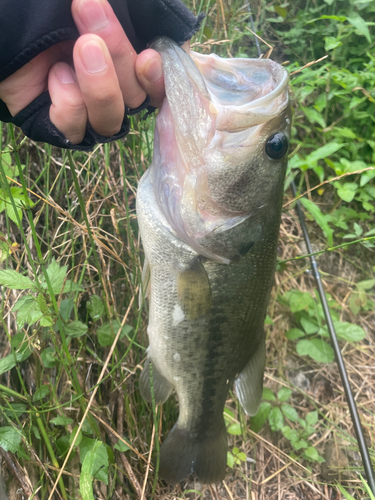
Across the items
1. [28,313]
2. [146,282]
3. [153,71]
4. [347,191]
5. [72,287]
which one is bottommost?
[347,191]

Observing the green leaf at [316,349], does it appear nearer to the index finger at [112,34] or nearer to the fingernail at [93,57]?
the index finger at [112,34]

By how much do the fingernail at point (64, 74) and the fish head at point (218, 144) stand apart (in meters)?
0.24

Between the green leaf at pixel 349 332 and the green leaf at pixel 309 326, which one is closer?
→ the green leaf at pixel 349 332

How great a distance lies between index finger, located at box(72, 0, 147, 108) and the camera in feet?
2.25

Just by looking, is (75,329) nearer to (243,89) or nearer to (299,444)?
(243,89)

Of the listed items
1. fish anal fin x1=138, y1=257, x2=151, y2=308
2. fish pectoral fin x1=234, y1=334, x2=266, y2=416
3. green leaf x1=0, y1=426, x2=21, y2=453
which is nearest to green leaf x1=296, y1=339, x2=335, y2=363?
fish pectoral fin x1=234, y1=334, x2=266, y2=416

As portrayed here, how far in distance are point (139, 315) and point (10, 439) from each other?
58 centimetres

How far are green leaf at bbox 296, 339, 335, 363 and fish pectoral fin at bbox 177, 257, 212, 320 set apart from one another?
1286 mm

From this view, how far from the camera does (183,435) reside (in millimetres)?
1440

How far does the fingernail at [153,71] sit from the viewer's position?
0.83 m

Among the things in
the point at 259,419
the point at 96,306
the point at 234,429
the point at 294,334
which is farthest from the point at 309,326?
the point at 96,306

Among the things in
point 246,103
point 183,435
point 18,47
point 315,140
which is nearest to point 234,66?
point 246,103

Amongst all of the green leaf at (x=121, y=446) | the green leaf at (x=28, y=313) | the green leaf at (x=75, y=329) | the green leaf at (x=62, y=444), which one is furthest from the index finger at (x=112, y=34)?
the green leaf at (x=121, y=446)

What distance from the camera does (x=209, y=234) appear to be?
1.05 metres
